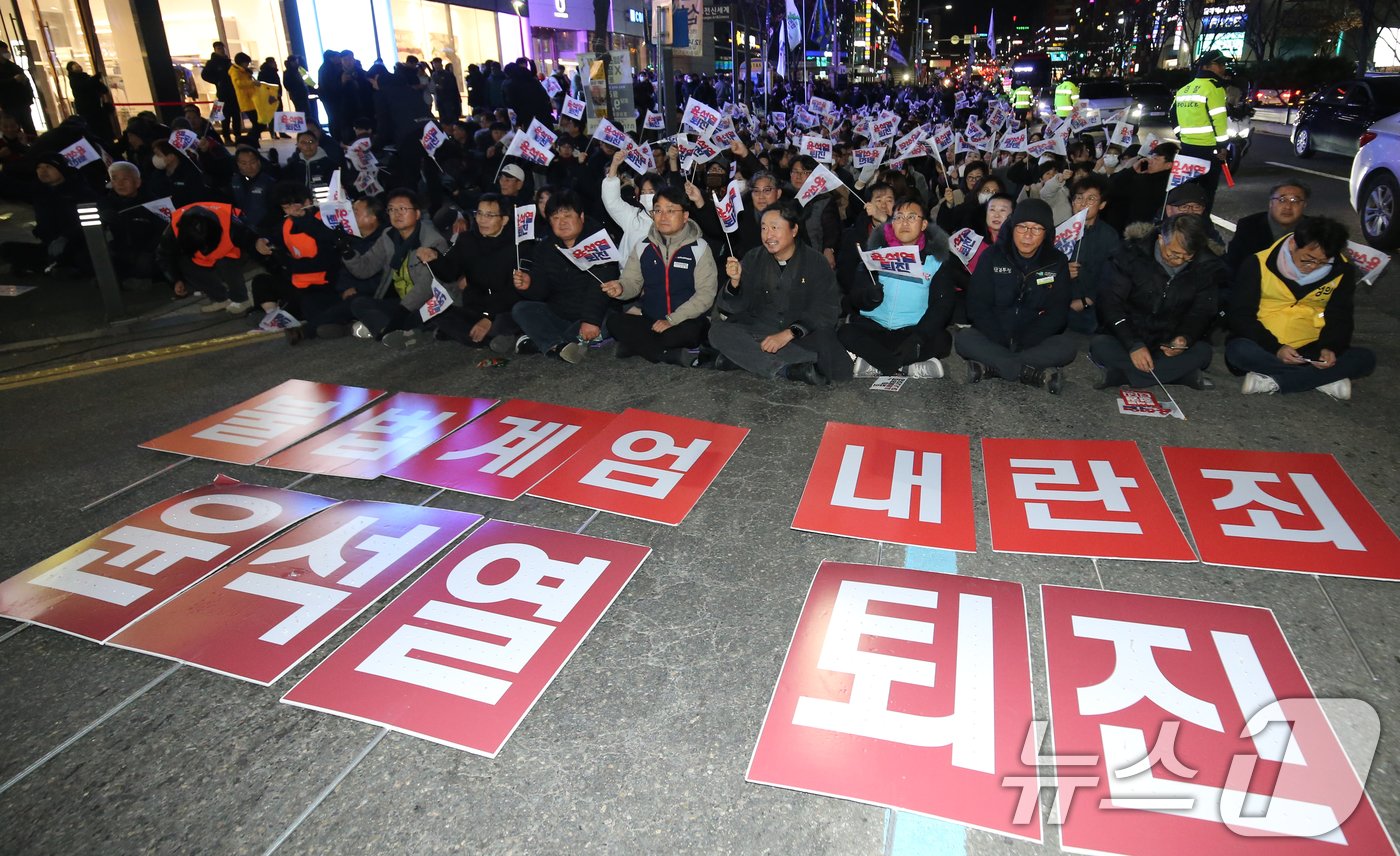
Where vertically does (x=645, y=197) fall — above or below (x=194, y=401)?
above

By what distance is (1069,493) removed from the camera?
3580mm

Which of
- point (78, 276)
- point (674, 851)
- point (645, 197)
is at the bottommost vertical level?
point (674, 851)

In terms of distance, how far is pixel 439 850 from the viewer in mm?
1999

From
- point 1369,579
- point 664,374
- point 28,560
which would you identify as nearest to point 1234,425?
point 1369,579

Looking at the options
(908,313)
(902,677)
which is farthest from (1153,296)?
(902,677)

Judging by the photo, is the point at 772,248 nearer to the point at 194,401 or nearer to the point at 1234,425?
the point at 1234,425

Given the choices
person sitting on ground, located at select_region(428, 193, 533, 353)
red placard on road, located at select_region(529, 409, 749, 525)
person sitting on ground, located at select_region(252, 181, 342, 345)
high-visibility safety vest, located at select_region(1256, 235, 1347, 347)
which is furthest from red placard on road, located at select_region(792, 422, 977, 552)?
person sitting on ground, located at select_region(252, 181, 342, 345)

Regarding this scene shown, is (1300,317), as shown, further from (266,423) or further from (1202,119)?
(266,423)

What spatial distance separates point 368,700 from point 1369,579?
→ 3.58 meters

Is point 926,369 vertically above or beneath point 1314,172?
beneath

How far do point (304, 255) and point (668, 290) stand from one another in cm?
318

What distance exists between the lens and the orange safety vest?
633 cm

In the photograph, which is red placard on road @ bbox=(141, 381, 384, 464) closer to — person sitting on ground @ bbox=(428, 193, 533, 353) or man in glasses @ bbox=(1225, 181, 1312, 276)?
person sitting on ground @ bbox=(428, 193, 533, 353)

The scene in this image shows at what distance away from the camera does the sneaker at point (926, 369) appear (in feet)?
16.8
